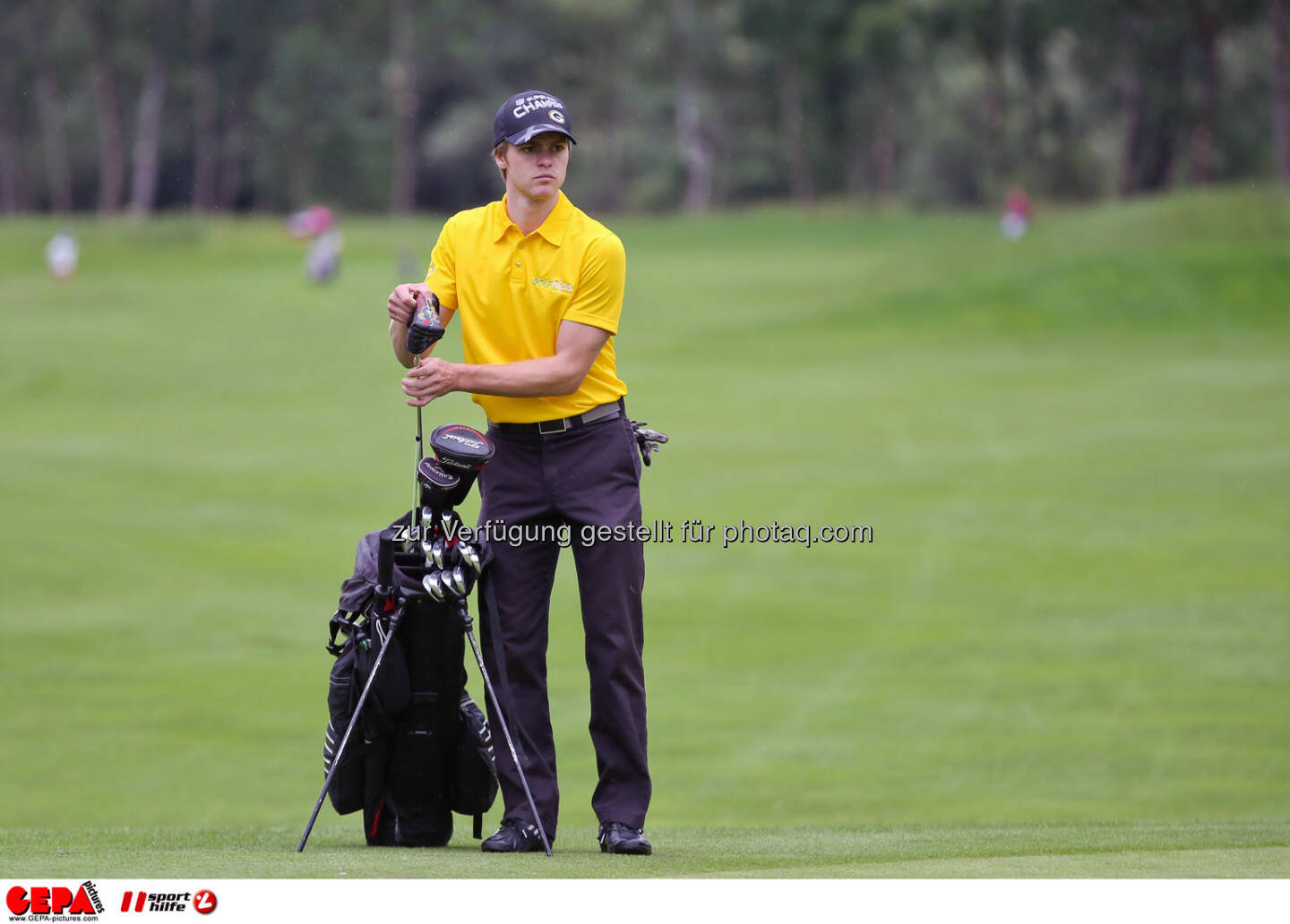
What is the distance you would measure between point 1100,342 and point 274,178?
51229 millimetres

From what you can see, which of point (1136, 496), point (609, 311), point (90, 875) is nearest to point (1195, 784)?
point (609, 311)

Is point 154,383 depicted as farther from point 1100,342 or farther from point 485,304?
point 485,304

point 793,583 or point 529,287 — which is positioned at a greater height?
point 529,287

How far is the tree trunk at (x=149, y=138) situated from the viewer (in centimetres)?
7150

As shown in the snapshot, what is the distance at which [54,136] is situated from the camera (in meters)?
75.6

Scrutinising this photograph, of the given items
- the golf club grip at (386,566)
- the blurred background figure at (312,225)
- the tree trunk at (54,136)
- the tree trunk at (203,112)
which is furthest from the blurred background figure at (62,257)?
the golf club grip at (386,566)

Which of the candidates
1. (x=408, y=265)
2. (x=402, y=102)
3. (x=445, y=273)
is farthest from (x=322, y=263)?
(x=445, y=273)

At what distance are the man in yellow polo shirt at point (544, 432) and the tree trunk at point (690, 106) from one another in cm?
6529

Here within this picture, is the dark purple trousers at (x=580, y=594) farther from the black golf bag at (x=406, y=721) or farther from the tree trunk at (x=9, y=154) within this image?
the tree trunk at (x=9, y=154)

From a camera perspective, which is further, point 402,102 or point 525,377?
point 402,102

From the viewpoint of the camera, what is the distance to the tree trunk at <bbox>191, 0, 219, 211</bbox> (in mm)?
74125

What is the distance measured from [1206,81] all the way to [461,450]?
197 feet

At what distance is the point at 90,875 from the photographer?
4391mm

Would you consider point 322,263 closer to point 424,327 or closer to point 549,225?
point 549,225
